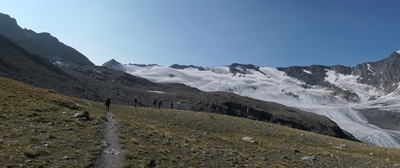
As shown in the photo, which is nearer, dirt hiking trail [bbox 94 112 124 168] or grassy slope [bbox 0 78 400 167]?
grassy slope [bbox 0 78 400 167]

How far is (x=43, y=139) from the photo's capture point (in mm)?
25109

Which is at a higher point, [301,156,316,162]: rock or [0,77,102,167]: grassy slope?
[0,77,102,167]: grassy slope

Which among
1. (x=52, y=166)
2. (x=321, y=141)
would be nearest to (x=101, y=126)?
(x=52, y=166)

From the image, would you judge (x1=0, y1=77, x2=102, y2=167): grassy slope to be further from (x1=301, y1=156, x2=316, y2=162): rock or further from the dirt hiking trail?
(x1=301, y1=156, x2=316, y2=162): rock

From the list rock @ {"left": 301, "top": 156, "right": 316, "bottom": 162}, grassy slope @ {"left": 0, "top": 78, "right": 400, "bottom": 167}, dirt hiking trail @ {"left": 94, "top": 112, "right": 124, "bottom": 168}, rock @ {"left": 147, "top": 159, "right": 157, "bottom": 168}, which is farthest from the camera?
rock @ {"left": 301, "top": 156, "right": 316, "bottom": 162}

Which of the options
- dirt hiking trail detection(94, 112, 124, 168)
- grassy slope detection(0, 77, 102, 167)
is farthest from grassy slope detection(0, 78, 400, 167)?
dirt hiking trail detection(94, 112, 124, 168)

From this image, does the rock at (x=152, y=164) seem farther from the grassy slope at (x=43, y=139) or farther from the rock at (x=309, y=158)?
the rock at (x=309, y=158)

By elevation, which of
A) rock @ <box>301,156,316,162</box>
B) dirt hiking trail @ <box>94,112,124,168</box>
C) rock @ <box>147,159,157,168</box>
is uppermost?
dirt hiking trail @ <box>94,112,124,168</box>

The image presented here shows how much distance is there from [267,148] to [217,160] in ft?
48.6

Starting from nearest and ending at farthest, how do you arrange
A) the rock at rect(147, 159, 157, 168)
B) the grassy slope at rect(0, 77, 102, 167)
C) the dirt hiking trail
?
1. the grassy slope at rect(0, 77, 102, 167)
2. the dirt hiking trail
3. the rock at rect(147, 159, 157, 168)

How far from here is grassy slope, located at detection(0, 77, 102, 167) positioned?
20609 mm

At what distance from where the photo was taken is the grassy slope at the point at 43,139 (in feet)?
67.6

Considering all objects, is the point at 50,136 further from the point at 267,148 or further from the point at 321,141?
the point at 321,141

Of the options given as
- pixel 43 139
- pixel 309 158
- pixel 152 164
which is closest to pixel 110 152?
pixel 152 164
